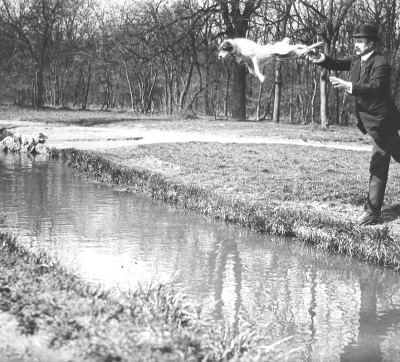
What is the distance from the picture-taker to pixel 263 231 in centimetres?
932

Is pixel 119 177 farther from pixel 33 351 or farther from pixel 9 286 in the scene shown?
pixel 33 351

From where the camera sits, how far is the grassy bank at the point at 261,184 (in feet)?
27.4

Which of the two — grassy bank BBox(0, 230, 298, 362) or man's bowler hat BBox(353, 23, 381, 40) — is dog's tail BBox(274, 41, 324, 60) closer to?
Result: man's bowler hat BBox(353, 23, 381, 40)

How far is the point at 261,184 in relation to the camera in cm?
1188

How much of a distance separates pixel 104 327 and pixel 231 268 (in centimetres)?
378

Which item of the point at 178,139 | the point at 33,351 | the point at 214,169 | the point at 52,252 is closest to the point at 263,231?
the point at 52,252

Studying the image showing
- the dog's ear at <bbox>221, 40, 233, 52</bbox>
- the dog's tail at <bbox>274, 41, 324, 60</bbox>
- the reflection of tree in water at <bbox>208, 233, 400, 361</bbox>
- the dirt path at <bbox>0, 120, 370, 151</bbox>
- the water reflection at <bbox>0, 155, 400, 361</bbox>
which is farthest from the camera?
the dirt path at <bbox>0, 120, 370, 151</bbox>

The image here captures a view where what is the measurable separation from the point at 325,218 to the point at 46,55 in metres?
56.7

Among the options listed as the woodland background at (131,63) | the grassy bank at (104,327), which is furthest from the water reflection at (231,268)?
the woodland background at (131,63)

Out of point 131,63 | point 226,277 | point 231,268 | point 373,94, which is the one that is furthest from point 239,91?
point 226,277

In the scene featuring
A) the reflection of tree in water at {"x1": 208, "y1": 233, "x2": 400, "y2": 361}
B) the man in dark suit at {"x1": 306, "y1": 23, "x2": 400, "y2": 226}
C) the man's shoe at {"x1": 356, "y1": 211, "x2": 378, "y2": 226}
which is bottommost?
the reflection of tree in water at {"x1": 208, "y1": 233, "x2": 400, "y2": 361}

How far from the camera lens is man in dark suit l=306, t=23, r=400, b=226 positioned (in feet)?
26.7

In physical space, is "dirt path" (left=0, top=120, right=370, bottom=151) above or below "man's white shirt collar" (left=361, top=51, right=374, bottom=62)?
below

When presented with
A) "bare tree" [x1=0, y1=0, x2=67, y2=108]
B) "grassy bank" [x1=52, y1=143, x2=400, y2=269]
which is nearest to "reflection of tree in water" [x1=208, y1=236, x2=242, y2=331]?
"grassy bank" [x1=52, y1=143, x2=400, y2=269]
